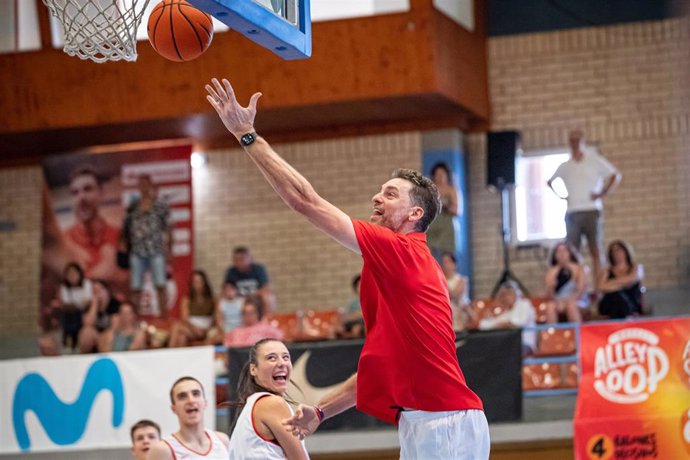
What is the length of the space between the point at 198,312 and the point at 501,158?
3860mm

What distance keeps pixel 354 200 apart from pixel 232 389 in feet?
16.4

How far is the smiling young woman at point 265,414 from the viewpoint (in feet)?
20.1

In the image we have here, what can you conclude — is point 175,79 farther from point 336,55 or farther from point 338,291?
point 338,291

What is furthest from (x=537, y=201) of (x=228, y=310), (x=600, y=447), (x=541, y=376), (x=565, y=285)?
(x=600, y=447)

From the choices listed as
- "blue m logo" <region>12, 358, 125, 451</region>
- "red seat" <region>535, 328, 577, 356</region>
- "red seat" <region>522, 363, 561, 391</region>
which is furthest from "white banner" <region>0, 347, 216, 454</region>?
"red seat" <region>535, 328, 577, 356</region>

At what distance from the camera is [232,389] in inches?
420

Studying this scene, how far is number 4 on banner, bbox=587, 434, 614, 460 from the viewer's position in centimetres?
948

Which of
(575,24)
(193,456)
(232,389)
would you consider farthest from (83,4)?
(575,24)

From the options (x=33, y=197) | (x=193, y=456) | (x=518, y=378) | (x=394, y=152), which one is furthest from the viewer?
(x=33, y=197)

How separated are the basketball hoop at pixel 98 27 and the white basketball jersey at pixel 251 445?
1985mm

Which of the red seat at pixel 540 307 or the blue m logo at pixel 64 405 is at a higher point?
the red seat at pixel 540 307

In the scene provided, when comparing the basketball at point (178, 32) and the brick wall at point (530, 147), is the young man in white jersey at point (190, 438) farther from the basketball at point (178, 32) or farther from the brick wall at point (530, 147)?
the brick wall at point (530, 147)

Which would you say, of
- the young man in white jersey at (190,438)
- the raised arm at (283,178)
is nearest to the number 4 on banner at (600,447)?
the young man in white jersey at (190,438)

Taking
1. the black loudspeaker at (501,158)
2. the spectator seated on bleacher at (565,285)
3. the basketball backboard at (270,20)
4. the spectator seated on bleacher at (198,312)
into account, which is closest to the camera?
the basketball backboard at (270,20)
